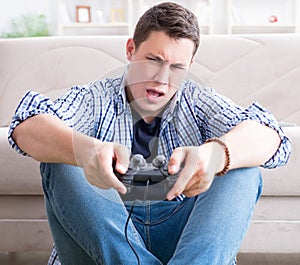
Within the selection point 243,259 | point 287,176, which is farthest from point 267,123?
point 243,259

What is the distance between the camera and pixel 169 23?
115 cm

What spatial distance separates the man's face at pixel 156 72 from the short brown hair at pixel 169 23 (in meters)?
0.01

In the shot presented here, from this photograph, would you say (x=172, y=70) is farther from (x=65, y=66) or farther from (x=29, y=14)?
(x=29, y=14)

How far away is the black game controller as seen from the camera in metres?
0.90

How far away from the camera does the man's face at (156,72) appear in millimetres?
970

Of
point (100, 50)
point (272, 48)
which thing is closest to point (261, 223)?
point (272, 48)

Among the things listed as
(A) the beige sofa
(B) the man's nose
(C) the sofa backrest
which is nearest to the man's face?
(B) the man's nose

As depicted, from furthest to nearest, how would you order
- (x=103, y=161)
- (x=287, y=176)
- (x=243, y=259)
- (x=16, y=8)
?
1. (x=16, y=8)
2. (x=243, y=259)
3. (x=287, y=176)
4. (x=103, y=161)

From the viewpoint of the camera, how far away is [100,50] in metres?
2.37

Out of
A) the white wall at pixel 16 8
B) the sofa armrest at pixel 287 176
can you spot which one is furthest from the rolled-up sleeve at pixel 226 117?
the white wall at pixel 16 8

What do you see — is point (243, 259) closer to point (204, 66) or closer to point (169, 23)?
point (204, 66)

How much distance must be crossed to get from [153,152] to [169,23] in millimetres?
280

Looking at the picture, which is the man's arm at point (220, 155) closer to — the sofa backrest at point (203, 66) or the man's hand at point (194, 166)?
the man's hand at point (194, 166)

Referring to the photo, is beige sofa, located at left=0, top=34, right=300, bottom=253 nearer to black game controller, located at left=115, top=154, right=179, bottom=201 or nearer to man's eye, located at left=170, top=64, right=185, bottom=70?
man's eye, located at left=170, top=64, right=185, bottom=70
